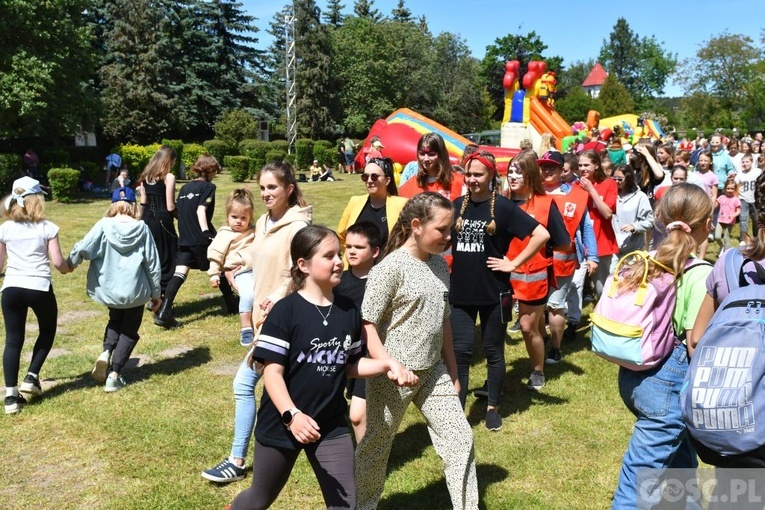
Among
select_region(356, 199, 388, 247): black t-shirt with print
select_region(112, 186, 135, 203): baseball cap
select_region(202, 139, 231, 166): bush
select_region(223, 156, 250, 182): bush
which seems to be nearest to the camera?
select_region(356, 199, 388, 247): black t-shirt with print

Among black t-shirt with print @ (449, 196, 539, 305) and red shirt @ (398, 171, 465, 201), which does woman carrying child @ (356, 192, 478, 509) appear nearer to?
black t-shirt with print @ (449, 196, 539, 305)

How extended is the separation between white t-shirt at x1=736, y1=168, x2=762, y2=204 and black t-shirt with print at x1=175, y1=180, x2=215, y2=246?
27.8ft

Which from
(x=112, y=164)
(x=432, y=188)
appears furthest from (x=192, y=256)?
(x=112, y=164)

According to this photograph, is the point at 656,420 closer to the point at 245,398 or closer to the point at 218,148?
the point at 245,398

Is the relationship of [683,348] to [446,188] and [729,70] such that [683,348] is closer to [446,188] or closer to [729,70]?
[446,188]

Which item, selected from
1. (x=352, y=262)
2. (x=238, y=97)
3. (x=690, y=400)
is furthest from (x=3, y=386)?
(x=238, y=97)

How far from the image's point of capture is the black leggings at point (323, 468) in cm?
306

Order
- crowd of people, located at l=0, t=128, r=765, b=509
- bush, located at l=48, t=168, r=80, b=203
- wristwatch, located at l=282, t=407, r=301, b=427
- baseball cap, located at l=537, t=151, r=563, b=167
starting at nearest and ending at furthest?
wristwatch, located at l=282, t=407, r=301, b=427, crowd of people, located at l=0, t=128, r=765, b=509, baseball cap, located at l=537, t=151, r=563, b=167, bush, located at l=48, t=168, r=80, b=203

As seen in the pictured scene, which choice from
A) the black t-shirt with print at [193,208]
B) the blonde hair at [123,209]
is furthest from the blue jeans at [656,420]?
the black t-shirt with print at [193,208]

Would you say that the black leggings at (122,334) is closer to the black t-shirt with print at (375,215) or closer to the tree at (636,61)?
the black t-shirt with print at (375,215)

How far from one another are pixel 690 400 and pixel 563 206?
3.95 m

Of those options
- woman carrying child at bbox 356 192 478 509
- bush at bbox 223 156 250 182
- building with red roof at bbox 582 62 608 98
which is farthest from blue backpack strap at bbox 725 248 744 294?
building with red roof at bbox 582 62 608 98

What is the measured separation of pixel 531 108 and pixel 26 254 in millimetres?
18520

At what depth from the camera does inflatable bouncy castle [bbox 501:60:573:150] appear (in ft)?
70.6
